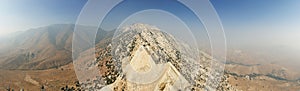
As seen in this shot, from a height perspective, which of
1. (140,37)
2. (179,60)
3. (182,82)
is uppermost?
(140,37)

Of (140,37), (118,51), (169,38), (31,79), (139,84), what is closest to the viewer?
(139,84)

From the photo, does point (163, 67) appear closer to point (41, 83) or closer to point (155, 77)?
point (155, 77)

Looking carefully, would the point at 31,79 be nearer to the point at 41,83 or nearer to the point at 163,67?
the point at 41,83

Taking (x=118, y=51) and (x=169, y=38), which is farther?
(x=169, y=38)

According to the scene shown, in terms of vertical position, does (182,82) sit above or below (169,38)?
below

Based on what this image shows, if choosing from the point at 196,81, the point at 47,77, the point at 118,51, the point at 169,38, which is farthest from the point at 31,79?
the point at 196,81


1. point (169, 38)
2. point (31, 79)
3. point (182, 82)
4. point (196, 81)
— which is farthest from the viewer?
point (31, 79)

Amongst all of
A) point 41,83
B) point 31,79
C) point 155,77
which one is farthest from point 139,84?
point 31,79

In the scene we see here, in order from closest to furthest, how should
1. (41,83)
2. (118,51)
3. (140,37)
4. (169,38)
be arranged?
(118,51), (140,37), (169,38), (41,83)

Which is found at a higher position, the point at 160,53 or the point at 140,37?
the point at 140,37
